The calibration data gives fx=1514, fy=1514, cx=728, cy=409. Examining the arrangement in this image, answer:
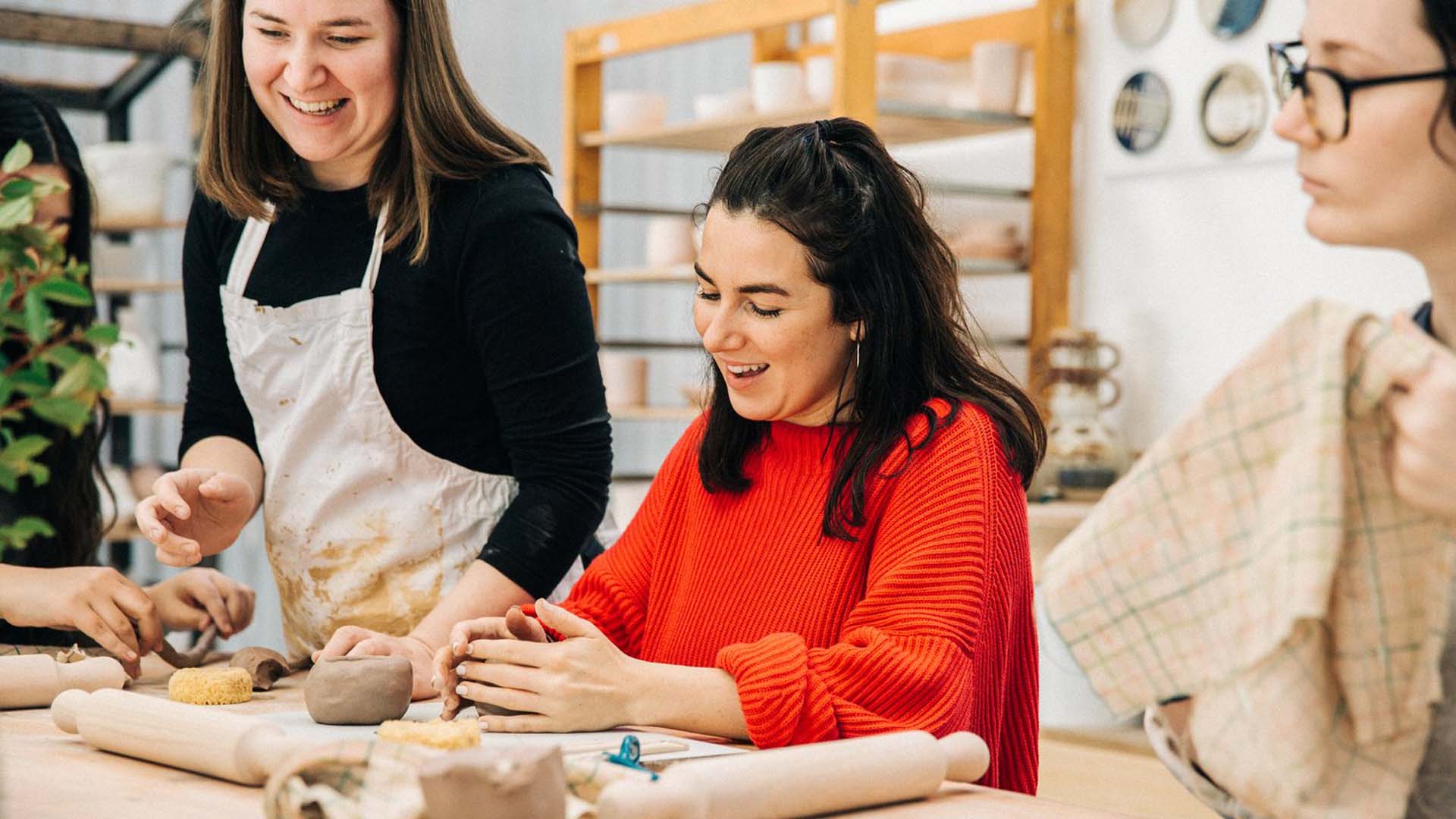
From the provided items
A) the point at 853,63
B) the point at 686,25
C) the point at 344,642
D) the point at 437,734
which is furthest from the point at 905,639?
the point at 686,25

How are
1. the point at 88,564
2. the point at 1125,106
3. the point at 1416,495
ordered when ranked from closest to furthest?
the point at 1416,495 < the point at 88,564 < the point at 1125,106

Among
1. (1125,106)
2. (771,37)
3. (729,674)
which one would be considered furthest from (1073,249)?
(729,674)

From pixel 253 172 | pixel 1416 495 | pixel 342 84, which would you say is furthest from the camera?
pixel 253 172

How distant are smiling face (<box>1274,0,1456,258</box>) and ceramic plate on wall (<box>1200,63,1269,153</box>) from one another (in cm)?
286

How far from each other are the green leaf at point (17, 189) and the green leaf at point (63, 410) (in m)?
0.14

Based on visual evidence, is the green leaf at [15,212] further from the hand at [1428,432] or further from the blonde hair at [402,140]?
the blonde hair at [402,140]

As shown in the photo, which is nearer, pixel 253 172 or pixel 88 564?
pixel 253 172

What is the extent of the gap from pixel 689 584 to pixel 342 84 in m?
0.68

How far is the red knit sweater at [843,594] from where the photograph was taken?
1277 mm

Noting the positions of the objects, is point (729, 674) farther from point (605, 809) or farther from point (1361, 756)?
point (1361, 756)

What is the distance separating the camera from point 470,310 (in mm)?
A: 1696

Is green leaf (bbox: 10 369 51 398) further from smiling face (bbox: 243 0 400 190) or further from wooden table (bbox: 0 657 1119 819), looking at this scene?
smiling face (bbox: 243 0 400 190)

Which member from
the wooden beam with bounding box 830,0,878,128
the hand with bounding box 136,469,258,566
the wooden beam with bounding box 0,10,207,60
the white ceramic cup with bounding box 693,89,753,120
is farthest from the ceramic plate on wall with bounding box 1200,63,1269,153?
the hand with bounding box 136,469,258,566

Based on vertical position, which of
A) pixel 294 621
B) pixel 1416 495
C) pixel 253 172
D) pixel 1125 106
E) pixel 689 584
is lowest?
pixel 294 621
